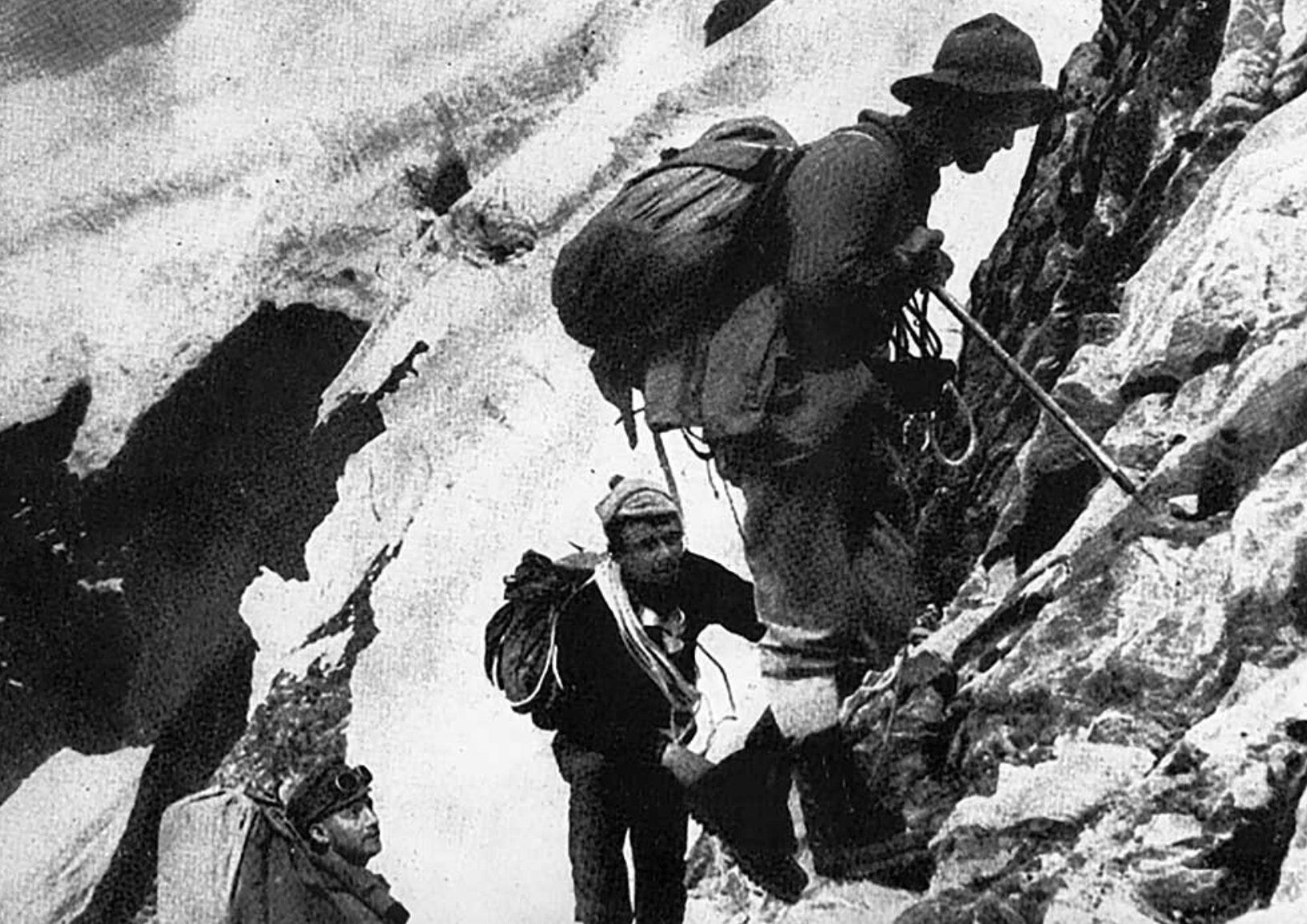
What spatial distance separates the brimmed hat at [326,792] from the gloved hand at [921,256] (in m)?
1.79

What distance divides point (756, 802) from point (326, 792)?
114cm

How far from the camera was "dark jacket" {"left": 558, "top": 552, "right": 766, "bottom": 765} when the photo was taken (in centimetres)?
499

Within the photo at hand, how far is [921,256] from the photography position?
16.1ft

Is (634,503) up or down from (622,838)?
up

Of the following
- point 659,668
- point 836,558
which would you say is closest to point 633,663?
point 659,668

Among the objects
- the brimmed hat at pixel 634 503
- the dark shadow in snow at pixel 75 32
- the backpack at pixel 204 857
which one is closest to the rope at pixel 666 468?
the brimmed hat at pixel 634 503

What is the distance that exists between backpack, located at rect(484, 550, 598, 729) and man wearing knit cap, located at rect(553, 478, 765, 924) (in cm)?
3

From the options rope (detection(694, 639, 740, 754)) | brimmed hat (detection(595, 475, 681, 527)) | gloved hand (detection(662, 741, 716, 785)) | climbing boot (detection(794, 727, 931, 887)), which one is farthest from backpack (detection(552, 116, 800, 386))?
climbing boot (detection(794, 727, 931, 887))

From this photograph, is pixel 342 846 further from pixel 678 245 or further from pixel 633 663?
pixel 678 245

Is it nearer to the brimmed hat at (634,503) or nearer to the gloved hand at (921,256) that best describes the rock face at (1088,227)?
the gloved hand at (921,256)

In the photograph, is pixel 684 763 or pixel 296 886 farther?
pixel 296 886

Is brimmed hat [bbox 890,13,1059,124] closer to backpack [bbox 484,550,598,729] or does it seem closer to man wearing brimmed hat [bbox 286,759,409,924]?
backpack [bbox 484,550,598,729]

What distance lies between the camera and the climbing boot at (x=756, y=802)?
4891mm

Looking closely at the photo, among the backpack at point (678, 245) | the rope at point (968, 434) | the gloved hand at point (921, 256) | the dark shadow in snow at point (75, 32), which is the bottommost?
the rope at point (968, 434)
